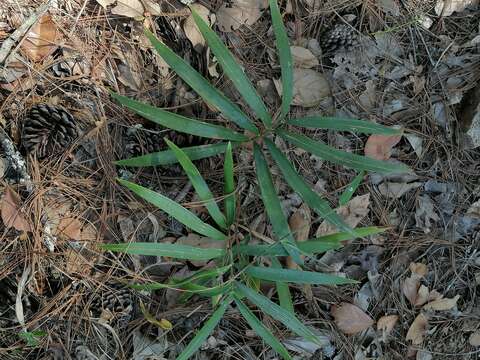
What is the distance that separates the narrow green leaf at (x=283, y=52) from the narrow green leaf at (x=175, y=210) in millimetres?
335

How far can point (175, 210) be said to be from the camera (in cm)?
117

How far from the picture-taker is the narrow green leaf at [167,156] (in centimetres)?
121

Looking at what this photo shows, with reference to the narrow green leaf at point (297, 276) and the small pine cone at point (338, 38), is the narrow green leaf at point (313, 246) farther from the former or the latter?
the small pine cone at point (338, 38)

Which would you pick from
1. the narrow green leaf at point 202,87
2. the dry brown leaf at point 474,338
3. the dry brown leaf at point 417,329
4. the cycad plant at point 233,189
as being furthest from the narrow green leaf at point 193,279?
the dry brown leaf at point 474,338

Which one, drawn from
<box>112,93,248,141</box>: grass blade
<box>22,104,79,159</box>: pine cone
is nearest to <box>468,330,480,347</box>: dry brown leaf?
<box>112,93,248,141</box>: grass blade

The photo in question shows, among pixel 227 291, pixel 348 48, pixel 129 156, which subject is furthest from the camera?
pixel 348 48

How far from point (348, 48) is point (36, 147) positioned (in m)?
0.88

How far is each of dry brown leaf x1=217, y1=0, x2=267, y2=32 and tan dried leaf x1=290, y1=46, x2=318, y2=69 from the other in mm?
138

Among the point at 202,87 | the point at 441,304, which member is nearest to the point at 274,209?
the point at 202,87

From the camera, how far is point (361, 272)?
1.46 meters

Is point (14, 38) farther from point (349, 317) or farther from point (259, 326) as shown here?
point (349, 317)

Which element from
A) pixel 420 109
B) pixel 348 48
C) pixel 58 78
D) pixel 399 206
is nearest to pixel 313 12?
pixel 348 48

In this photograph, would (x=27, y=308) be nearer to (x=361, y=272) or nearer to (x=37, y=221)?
(x=37, y=221)

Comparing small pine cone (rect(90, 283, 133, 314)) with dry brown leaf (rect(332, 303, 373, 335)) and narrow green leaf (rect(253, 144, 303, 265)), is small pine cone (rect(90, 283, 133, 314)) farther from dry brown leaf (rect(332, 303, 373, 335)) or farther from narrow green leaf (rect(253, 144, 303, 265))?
dry brown leaf (rect(332, 303, 373, 335))
